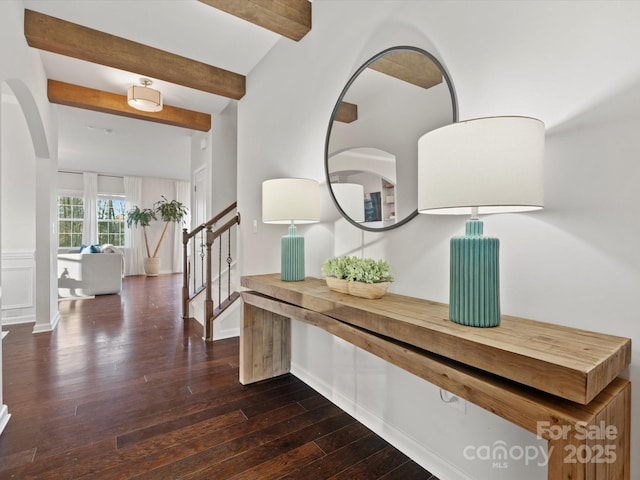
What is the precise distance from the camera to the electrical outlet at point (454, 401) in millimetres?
1356

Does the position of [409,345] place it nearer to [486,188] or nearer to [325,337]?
[486,188]

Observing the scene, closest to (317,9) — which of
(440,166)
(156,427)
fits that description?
(440,166)

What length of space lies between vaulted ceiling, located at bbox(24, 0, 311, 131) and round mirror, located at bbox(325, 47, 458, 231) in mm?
861

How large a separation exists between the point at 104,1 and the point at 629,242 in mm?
3212

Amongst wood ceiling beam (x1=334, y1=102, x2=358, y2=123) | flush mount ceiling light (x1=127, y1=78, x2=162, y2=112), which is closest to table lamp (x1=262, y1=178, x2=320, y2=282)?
wood ceiling beam (x1=334, y1=102, x2=358, y2=123)

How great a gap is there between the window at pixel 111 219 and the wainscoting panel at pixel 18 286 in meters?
4.65

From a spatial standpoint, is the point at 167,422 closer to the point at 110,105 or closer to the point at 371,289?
the point at 371,289

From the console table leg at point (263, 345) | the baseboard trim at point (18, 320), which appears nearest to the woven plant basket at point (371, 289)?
the console table leg at point (263, 345)

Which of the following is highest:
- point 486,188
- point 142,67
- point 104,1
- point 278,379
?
point 104,1

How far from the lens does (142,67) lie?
279cm

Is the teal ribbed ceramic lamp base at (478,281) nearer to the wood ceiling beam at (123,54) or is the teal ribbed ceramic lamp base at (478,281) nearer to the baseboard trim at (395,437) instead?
the baseboard trim at (395,437)

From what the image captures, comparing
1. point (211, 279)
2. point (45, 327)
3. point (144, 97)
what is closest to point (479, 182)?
point (211, 279)

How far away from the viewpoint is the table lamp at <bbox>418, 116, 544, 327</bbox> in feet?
3.01

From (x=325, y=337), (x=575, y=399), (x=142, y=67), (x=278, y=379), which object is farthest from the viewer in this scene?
(x=142, y=67)
